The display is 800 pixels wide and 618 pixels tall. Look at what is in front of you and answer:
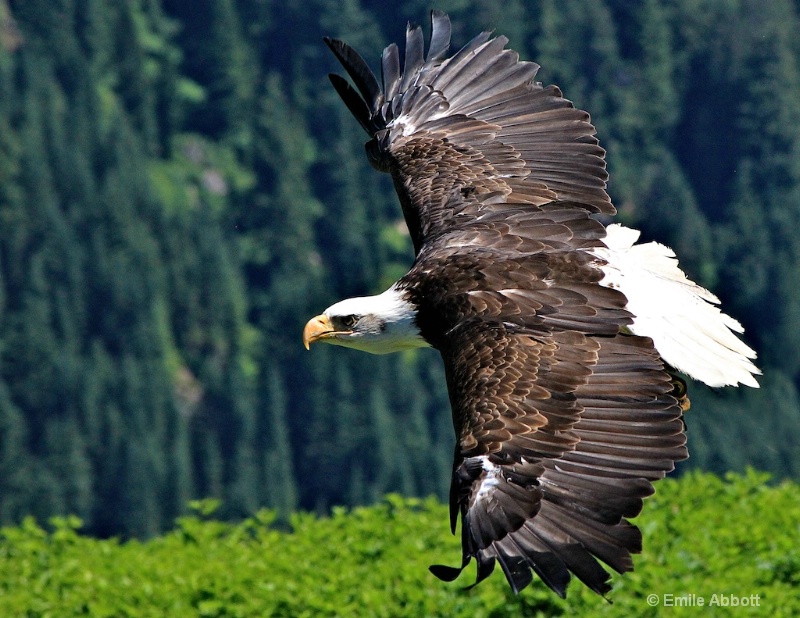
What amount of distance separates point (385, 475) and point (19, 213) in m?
42.5

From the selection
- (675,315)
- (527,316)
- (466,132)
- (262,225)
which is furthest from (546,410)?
(262,225)

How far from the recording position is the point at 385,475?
98.2 meters

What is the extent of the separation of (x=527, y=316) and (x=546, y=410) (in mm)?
948

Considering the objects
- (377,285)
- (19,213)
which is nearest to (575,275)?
(377,285)

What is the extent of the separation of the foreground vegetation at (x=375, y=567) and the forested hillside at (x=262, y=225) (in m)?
71.2

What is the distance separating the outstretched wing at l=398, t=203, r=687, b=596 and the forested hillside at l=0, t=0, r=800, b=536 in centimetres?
7310

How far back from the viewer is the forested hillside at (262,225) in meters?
100

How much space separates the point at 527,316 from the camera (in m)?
8.30

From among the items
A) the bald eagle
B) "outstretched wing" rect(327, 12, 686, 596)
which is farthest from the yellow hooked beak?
"outstretched wing" rect(327, 12, 686, 596)

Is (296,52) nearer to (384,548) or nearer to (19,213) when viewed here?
(19,213)

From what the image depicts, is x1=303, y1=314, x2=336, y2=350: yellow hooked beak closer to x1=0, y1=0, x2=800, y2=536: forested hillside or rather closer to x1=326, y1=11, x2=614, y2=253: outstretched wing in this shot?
x1=326, y1=11, x2=614, y2=253: outstretched wing

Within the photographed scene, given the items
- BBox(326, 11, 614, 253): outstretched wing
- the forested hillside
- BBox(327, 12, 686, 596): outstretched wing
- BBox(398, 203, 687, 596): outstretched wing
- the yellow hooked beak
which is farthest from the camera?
the forested hillside

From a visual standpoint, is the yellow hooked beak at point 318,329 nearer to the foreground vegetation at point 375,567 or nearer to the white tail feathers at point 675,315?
the foreground vegetation at point 375,567

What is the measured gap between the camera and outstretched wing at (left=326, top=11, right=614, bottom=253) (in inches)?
397
